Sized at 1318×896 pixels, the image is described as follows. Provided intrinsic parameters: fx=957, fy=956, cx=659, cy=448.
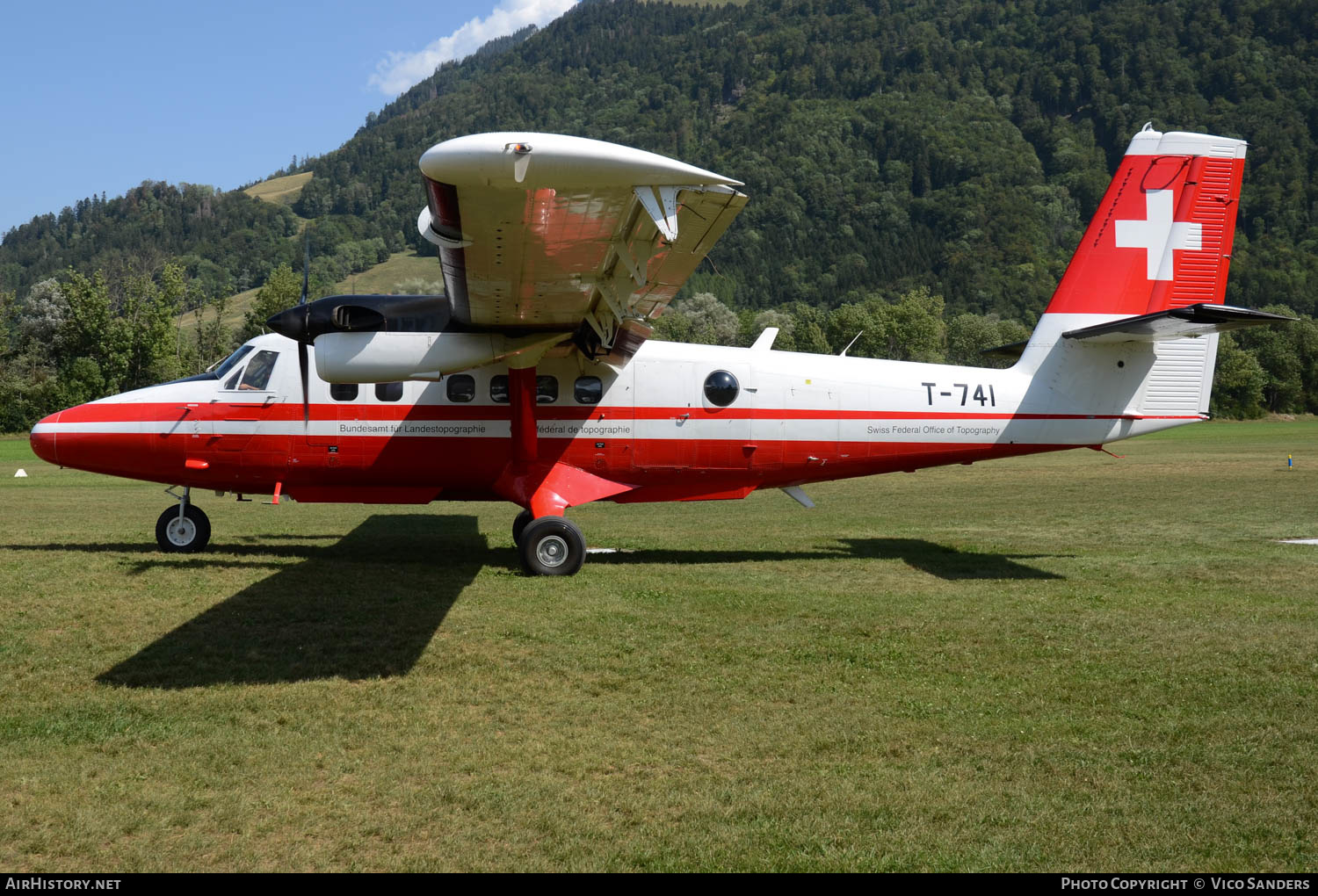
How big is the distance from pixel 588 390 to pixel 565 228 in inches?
213

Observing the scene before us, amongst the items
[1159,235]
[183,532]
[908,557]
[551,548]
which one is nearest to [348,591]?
[551,548]

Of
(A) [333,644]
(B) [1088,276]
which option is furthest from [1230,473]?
(A) [333,644]

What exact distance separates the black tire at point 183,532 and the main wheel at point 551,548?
15.7 feet

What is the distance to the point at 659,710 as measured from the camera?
22.0 ft

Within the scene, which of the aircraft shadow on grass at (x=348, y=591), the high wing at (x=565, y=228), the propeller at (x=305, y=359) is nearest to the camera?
the high wing at (x=565, y=228)

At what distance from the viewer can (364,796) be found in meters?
5.15

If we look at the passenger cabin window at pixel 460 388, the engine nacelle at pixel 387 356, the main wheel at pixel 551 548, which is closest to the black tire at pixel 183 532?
the passenger cabin window at pixel 460 388

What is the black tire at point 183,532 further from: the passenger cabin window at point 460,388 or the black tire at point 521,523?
the black tire at point 521,523

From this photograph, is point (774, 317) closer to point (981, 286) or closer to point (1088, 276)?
point (981, 286)

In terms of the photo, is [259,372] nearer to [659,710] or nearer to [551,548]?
[551,548]

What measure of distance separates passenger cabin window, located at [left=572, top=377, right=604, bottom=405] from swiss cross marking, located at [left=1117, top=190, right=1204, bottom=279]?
7.46 m

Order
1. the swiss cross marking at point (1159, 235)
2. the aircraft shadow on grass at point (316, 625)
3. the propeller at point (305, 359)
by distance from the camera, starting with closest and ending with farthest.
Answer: the aircraft shadow on grass at point (316, 625) → the propeller at point (305, 359) → the swiss cross marking at point (1159, 235)

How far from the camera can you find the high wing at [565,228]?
5.86 m

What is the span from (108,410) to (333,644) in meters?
6.91
